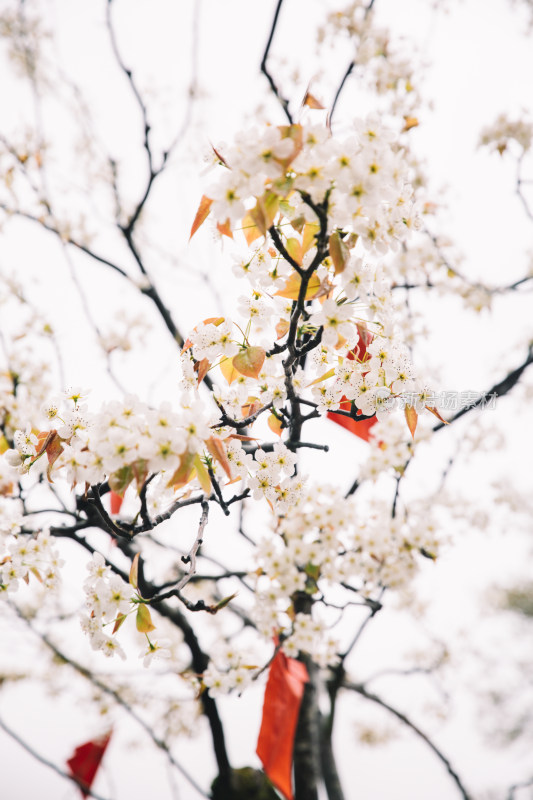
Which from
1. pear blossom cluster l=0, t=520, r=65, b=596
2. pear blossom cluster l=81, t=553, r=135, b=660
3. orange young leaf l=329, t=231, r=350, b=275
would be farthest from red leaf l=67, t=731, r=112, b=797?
orange young leaf l=329, t=231, r=350, b=275

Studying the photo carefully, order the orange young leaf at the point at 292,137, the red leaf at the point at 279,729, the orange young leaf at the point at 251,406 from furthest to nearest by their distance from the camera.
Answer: the red leaf at the point at 279,729, the orange young leaf at the point at 251,406, the orange young leaf at the point at 292,137

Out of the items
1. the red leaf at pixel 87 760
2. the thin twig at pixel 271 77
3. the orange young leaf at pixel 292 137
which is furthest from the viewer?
the red leaf at pixel 87 760

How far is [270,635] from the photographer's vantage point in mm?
2037

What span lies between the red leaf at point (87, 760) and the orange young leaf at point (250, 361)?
102 inches

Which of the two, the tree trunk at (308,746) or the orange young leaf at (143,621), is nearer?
the orange young leaf at (143,621)

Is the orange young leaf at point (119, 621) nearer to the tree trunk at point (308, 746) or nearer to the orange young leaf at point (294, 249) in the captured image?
the orange young leaf at point (294, 249)

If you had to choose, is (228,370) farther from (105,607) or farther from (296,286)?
(105,607)

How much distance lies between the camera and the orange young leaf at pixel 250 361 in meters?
0.91

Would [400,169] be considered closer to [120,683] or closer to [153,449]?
[153,449]

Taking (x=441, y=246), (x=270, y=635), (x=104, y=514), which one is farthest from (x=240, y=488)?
(x=441, y=246)

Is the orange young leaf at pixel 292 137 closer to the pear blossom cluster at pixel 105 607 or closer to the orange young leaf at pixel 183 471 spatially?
the orange young leaf at pixel 183 471

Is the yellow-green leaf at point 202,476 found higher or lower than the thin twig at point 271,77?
lower

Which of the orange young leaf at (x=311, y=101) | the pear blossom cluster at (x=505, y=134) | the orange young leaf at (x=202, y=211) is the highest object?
the pear blossom cluster at (x=505, y=134)

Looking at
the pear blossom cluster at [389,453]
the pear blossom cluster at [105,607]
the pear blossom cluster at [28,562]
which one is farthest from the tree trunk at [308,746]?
the pear blossom cluster at [105,607]
